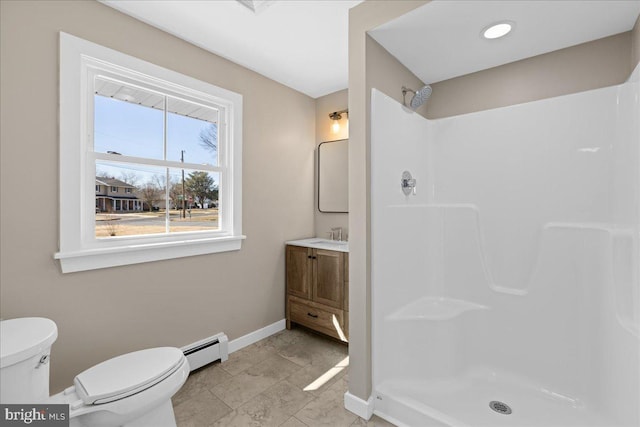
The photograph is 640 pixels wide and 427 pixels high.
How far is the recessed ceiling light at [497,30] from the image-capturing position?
5.57ft

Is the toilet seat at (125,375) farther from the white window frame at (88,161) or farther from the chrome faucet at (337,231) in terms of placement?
the chrome faucet at (337,231)

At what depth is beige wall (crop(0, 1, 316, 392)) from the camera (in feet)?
5.28

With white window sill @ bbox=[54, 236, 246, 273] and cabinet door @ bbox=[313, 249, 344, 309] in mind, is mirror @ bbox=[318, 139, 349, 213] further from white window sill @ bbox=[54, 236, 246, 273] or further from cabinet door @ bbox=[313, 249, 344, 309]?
white window sill @ bbox=[54, 236, 246, 273]

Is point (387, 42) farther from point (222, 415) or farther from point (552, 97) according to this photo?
point (222, 415)

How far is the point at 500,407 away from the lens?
1.78 metres

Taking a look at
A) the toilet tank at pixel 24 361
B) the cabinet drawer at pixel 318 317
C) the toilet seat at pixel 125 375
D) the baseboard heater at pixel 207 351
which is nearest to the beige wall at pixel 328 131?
the cabinet drawer at pixel 318 317

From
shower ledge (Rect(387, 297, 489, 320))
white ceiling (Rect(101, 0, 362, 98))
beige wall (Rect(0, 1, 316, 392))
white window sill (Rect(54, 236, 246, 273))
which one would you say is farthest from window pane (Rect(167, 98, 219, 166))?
shower ledge (Rect(387, 297, 489, 320))

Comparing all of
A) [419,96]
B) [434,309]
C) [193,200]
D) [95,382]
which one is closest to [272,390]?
[95,382]

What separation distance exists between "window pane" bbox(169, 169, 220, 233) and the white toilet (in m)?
1.05

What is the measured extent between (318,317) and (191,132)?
1909 mm

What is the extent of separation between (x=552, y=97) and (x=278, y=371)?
2.63 m

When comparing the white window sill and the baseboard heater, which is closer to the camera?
the white window sill

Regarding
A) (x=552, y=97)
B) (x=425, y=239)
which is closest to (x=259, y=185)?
(x=425, y=239)

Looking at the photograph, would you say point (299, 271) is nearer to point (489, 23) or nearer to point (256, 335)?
point (256, 335)
